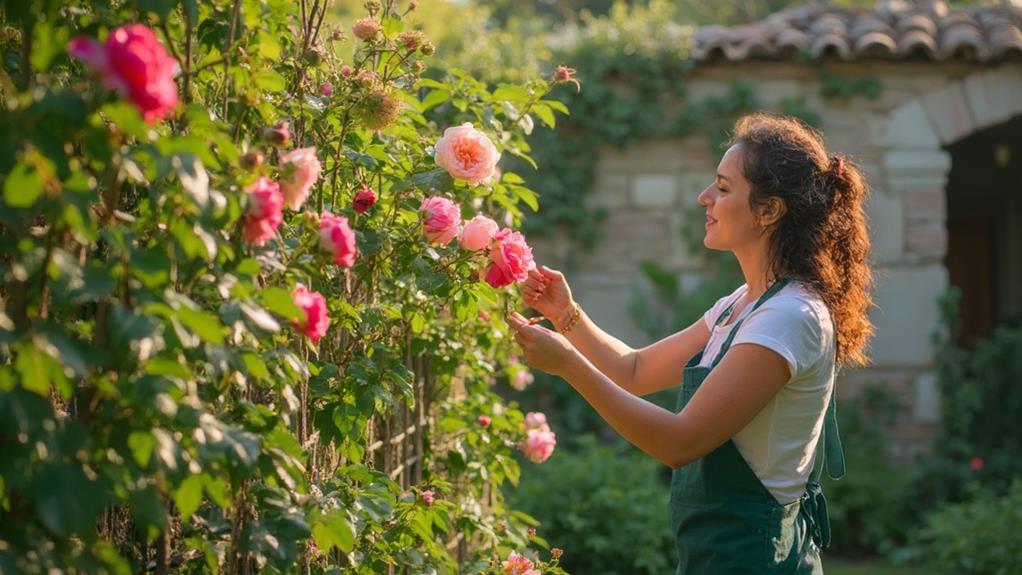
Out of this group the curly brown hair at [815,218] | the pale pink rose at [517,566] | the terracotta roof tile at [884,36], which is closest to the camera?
the curly brown hair at [815,218]

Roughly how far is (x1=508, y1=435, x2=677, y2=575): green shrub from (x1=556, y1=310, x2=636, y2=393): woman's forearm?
7.10 ft

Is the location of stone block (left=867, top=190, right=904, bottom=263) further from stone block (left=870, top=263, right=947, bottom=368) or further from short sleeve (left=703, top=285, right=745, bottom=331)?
short sleeve (left=703, top=285, right=745, bottom=331)

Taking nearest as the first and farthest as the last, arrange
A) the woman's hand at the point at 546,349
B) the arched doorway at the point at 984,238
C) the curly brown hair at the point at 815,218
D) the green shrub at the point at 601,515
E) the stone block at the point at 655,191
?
the woman's hand at the point at 546,349
the curly brown hair at the point at 815,218
the green shrub at the point at 601,515
the stone block at the point at 655,191
the arched doorway at the point at 984,238

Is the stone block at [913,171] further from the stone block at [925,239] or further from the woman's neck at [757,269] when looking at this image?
the woman's neck at [757,269]

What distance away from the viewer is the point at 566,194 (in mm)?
6547

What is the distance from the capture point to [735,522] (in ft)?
6.85

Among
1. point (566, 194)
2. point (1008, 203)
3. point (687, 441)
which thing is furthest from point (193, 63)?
point (1008, 203)

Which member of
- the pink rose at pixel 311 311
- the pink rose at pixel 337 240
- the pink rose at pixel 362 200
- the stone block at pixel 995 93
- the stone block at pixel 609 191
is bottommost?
the pink rose at pixel 311 311

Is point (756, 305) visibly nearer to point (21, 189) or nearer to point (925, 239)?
point (21, 189)

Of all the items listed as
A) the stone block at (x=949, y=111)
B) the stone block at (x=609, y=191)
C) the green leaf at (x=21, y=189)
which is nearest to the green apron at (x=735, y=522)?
the green leaf at (x=21, y=189)

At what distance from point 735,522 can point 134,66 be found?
1.39 meters

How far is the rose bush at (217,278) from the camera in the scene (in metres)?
1.17

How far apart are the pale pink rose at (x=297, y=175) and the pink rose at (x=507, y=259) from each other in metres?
0.56

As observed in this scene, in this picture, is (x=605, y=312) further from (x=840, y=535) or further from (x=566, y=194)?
(x=840, y=535)
